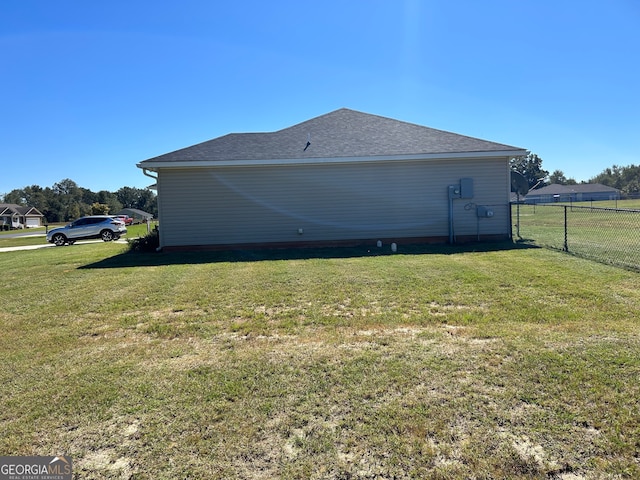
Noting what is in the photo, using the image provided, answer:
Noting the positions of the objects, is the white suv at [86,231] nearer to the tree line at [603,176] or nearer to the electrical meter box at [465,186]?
the electrical meter box at [465,186]

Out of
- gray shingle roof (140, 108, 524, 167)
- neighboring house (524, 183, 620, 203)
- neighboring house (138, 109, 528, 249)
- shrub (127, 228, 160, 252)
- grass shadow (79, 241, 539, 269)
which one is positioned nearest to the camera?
grass shadow (79, 241, 539, 269)

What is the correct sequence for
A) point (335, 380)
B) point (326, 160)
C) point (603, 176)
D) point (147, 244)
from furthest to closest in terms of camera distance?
point (603, 176), point (147, 244), point (326, 160), point (335, 380)

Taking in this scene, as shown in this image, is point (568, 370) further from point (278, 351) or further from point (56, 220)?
point (56, 220)

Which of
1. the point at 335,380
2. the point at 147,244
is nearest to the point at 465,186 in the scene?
the point at 335,380

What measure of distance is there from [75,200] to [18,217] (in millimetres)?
21190

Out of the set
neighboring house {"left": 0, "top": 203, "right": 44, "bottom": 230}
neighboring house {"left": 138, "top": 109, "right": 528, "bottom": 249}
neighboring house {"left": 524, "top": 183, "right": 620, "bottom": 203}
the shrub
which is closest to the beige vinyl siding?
neighboring house {"left": 138, "top": 109, "right": 528, "bottom": 249}

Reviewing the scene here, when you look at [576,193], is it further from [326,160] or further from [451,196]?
[326,160]

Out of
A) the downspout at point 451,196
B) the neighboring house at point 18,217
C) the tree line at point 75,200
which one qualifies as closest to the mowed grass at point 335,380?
the downspout at point 451,196

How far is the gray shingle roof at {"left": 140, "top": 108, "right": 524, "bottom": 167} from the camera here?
1061 centimetres

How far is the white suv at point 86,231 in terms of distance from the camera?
64.7 ft

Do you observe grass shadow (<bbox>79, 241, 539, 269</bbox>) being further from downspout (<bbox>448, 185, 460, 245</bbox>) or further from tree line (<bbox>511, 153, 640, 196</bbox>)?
tree line (<bbox>511, 153, 640, 196</bbox>)

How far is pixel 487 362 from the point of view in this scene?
3.27 meters

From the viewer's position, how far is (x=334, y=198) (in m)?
11.0

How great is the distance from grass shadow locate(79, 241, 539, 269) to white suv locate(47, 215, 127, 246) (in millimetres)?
11318
